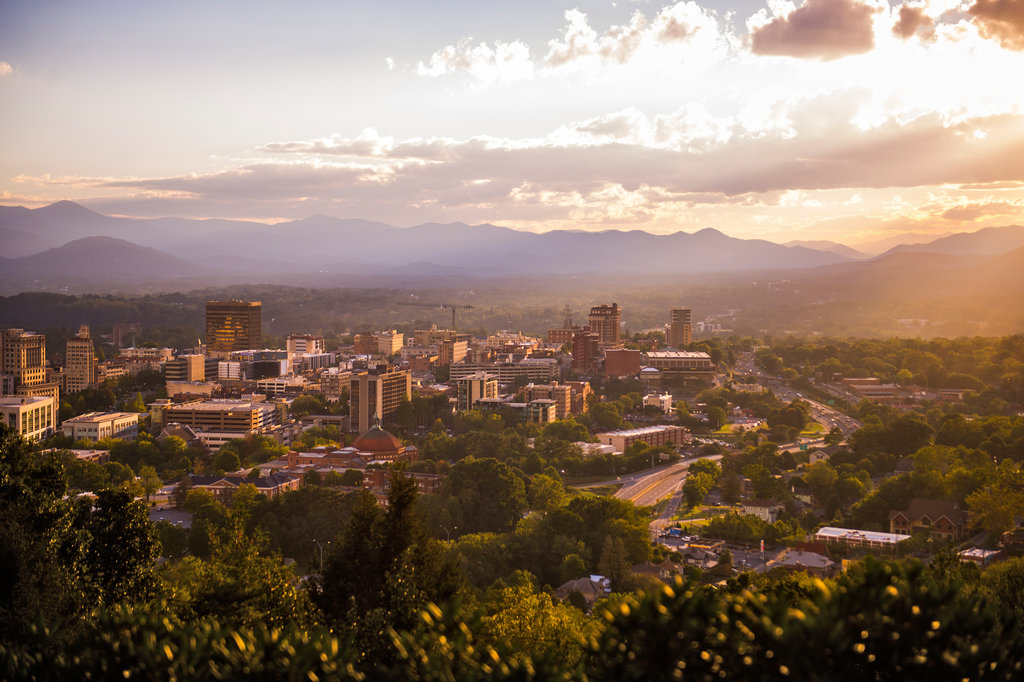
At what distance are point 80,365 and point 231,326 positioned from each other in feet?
49.5

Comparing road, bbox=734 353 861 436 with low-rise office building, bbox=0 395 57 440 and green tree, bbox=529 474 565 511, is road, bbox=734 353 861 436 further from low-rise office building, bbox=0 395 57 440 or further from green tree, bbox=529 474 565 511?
low-rise office building, bbox=0 395 57 440

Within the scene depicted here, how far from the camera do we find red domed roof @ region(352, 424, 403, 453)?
71.3 ft

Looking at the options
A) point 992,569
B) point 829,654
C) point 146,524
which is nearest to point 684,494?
point 992,569

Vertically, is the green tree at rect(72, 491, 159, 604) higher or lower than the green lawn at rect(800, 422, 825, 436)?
higher

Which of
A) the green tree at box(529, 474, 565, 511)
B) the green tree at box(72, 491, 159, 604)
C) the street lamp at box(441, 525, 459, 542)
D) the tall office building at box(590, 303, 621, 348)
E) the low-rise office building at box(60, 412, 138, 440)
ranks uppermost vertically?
the tall office building at box(590, 303, 621, 348)

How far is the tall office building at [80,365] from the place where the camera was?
104 ft

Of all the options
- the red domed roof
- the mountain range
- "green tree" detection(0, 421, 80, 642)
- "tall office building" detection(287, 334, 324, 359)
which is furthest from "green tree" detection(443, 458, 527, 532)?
the mountain range

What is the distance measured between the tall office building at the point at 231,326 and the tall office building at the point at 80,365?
45.5 ft

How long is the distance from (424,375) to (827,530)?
25.8 m

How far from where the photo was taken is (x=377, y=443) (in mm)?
21812

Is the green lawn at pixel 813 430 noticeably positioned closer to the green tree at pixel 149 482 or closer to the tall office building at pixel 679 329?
the green tree at pixel 149 482

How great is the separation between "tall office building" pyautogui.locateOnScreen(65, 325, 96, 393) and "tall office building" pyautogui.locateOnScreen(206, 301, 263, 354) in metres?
13.9

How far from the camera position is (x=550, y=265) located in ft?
520

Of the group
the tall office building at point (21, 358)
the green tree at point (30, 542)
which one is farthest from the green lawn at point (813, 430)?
the tall office building at point (21, 358)
